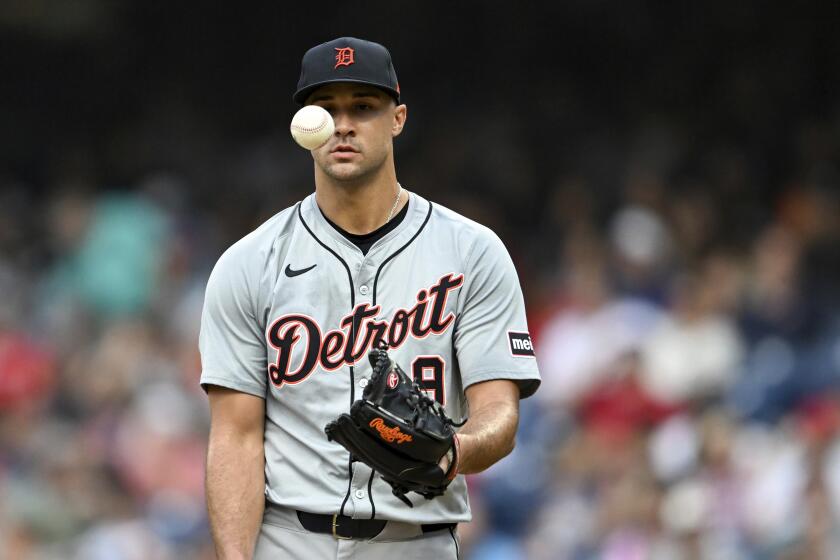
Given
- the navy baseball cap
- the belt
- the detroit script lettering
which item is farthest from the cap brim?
the belt

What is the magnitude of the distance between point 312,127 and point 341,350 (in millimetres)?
520

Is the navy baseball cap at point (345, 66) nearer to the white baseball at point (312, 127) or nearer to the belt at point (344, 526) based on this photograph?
the white baseball at point (312, 127)

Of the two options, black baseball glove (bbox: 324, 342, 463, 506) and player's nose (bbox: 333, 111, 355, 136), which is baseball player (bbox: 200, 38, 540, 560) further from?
black baseball glove (bbox: 324, 342, 463, 506)

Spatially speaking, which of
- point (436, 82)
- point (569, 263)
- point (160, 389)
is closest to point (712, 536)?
point (569, 263)

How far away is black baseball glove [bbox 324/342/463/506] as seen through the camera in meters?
2.92

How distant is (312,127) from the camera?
10.6 ft

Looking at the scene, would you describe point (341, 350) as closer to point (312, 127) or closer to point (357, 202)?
point (357, 202)

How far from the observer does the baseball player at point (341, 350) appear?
3273mm

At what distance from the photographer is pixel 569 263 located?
7.89 meters

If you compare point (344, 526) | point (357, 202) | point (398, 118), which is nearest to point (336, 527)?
point (344, 526)

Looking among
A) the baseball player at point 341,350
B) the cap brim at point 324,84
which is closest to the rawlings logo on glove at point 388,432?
the baseball player at point 341,350

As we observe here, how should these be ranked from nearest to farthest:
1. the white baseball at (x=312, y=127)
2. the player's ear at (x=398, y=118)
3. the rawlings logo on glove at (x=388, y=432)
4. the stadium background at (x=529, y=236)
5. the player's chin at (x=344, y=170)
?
the rawlings logo on glove at (x=388, y=432)
the white baseball at (x=312, y=127)
the player's chin at (x=344, y=170)
the player's ear at (x=398, y=118)
the stadium background at (x=529, y=236)

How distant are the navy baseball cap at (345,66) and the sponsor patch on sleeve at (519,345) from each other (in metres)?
0.66

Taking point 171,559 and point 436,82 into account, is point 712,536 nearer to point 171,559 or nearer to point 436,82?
point 171,559
